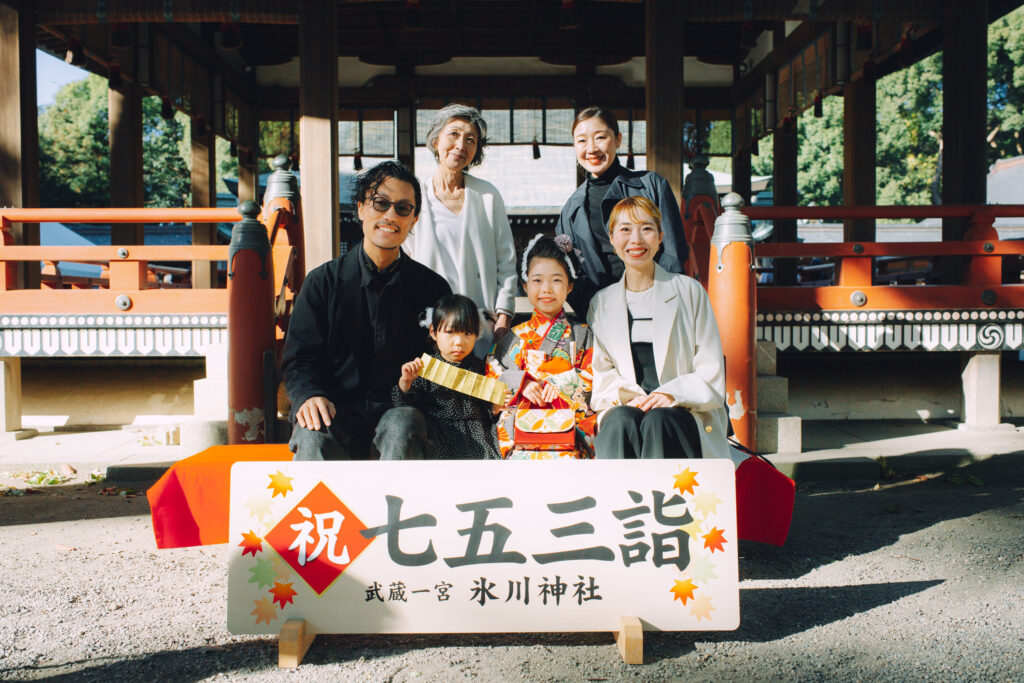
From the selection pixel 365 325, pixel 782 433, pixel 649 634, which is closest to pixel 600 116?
pixel 365 325

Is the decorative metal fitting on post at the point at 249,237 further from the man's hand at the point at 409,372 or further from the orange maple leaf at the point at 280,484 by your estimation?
the orange maple leaf at the point at 280,484

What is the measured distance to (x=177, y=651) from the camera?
8.32 ft

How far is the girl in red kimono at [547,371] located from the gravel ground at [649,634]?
753 millimetres

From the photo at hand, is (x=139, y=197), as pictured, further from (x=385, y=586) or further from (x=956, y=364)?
(x=956, y=364)

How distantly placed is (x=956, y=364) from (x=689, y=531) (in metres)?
5.51

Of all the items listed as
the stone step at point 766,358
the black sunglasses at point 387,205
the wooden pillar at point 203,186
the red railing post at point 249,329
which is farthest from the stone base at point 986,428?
the wooden pillar at point 203,186

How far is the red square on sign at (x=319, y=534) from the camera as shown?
7.91ft

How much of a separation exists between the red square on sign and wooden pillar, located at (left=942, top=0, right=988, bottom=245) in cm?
615

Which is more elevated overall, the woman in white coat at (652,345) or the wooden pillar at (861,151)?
the wooden pillar at (861,151)

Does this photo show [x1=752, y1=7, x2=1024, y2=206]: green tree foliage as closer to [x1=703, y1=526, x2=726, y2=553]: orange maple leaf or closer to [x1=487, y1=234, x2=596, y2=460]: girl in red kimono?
[x1=487, y1=234, x2=596, y2=460]: girl in red kimono

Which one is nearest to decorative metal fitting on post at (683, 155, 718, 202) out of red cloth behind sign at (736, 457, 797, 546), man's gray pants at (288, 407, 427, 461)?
red cloth behind sign at (736, 457, 797, 546)

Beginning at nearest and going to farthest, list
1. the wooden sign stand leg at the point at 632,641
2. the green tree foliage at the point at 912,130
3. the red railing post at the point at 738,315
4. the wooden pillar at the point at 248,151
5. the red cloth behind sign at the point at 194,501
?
the wooden sign stand leg at the point at 632,641 < the red cloth behind sign at the point at 194,501 < the red railing post at the point at 738,315 < the wooden pillar at the point at 248,151 < the green tree foliage at the point at 912,130

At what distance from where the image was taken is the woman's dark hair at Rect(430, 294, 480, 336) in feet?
9.64

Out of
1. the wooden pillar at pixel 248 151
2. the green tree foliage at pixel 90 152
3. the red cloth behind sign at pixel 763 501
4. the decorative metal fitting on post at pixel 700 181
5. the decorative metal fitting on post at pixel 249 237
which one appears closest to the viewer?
the red cloth behind sign at pixel 763 501
